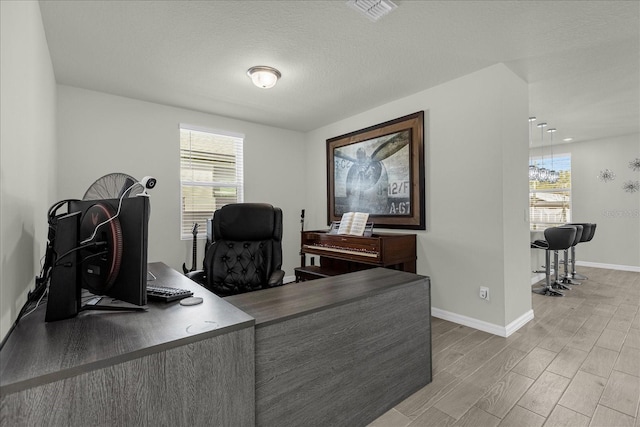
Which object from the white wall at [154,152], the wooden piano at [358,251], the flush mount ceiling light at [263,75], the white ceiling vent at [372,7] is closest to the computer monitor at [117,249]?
the white ceiling vent at [372,7]

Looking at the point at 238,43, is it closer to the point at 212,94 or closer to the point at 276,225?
the point at 212,94

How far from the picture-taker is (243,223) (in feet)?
8.69

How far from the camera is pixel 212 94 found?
133 inches

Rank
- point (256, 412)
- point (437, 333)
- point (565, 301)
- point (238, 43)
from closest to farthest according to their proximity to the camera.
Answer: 1. point (256, 412)
2. point (238, 43)
3. point (437, 333)
4. point (565, 301)

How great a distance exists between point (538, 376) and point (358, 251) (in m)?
1.82

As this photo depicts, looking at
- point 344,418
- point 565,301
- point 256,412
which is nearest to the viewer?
point 256,412

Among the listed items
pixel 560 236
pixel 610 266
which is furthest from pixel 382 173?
pixel 610 266

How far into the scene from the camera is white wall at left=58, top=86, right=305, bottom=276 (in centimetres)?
317

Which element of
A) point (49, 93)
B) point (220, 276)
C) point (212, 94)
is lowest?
point (220, 276)

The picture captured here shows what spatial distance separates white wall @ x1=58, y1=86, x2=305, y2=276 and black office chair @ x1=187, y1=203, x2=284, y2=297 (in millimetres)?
1402

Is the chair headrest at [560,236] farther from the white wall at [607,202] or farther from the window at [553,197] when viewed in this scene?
the window at [553,197]

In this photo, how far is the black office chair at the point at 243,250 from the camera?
101 inches

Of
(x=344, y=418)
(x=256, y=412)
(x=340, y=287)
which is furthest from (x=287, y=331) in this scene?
(x=344, y=418)

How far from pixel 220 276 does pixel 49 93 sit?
2082 mm
